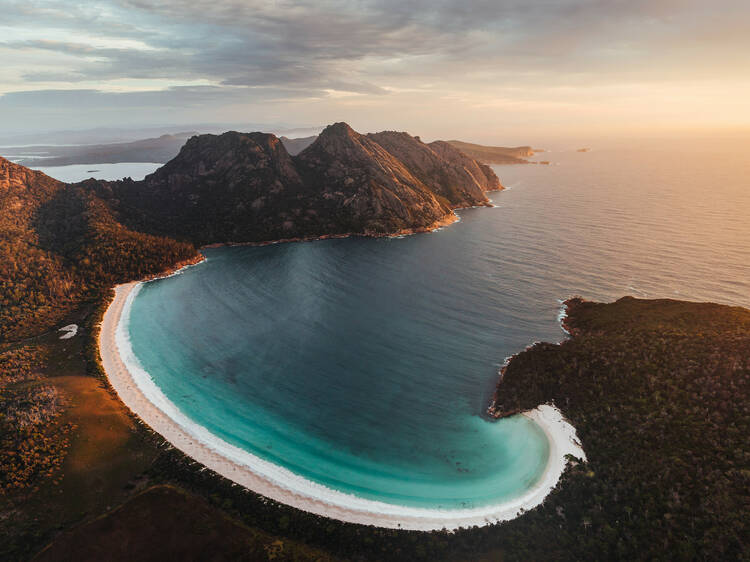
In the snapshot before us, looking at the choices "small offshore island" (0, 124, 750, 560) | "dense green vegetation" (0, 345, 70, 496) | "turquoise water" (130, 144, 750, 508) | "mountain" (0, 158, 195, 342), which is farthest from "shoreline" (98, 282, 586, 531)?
"mountain" (0, 158, 195, 342)

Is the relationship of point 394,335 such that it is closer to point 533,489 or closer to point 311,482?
point 311,482

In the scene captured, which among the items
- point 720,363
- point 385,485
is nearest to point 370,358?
point 385,485

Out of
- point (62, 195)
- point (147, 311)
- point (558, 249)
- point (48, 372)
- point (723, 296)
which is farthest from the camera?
point (62, 195)

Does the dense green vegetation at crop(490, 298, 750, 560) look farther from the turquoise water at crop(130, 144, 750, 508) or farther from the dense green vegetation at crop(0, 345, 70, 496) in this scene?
the dense green vegetation at crop(0, 345, 70, 496)

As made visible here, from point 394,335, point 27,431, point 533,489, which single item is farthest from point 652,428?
point 27,431

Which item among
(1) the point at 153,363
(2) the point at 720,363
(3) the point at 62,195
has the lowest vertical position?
(1) the point at 153,363

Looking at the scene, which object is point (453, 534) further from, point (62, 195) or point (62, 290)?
point (62, 195)

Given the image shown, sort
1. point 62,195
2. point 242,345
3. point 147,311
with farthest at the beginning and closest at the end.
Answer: point 62,195 → point 147,311 → point 242,345
